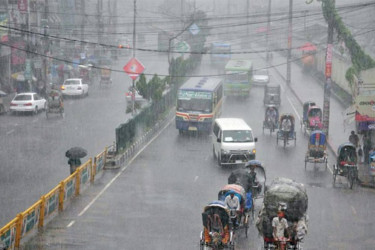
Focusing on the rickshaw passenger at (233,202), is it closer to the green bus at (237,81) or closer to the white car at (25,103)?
the white car at (25,103)

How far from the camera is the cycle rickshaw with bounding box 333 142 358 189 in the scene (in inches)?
1067

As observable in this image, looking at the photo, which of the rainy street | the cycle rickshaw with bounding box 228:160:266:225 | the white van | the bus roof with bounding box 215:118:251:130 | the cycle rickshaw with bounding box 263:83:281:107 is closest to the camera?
the rainy street

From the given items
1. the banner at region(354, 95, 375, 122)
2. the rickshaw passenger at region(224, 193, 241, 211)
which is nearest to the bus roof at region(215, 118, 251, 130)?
the banner at region(354, 95, 375, 122)

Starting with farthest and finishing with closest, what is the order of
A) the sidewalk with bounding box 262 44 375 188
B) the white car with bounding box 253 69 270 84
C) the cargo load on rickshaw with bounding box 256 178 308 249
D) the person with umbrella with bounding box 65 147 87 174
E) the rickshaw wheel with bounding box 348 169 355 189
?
the white car with bounding box 253 69 270 84
the sidewalk with bounding box 262 44 375 188
the rickshaw wheel with bounding box 348 169 355 189
the person with umbrella with bounding box 65 147 87 174
the cargo load on rickshaw with bounding box 256 178 308 249

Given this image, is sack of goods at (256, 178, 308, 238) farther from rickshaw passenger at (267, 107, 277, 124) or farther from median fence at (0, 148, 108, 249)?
rickshaw passenger at (267, 107, 277, 124)

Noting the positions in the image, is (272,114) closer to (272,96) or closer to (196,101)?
(196,101)

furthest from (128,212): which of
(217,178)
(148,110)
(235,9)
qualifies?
(235,9)

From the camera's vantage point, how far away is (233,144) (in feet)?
103

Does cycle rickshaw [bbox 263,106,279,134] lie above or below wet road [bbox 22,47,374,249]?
above

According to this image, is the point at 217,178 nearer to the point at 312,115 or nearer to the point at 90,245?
the point at 90,245

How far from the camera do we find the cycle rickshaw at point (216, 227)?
1742cm

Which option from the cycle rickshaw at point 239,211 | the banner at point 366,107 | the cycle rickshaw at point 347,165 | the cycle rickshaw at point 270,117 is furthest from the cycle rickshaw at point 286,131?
the cycle rickshaw at point 239,211

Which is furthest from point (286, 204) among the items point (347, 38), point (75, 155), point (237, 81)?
point (237, 81)

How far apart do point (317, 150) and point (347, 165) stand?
415cm
